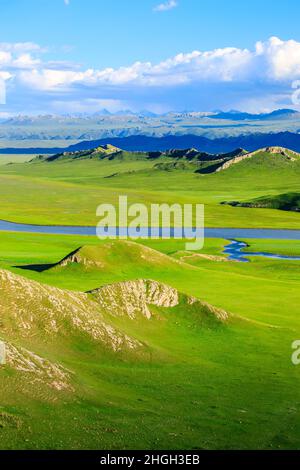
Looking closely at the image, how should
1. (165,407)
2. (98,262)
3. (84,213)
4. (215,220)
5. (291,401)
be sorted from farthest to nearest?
1. (84,213)
2. (215,220)
3. (98,262)
4. (291,401)
5. (165,407)

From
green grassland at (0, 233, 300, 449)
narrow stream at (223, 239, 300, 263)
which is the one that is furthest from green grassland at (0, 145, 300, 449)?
narrow stream at (223, 239, 300, 263)

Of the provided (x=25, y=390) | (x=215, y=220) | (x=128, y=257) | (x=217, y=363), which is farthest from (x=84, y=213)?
(x=25, y=390)

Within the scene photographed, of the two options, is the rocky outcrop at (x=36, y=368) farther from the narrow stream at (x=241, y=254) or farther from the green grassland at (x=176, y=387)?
the narrow stream at (x=241, y=254)

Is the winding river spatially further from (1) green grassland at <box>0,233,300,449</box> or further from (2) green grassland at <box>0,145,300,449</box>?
(1) green grassland at <box>0,233,300,449</box>

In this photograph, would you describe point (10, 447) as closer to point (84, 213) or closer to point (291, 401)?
point (291, 401)

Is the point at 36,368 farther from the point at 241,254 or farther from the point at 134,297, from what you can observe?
the point at 241,254

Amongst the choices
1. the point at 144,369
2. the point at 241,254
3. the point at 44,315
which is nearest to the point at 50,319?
the point at 44,315
